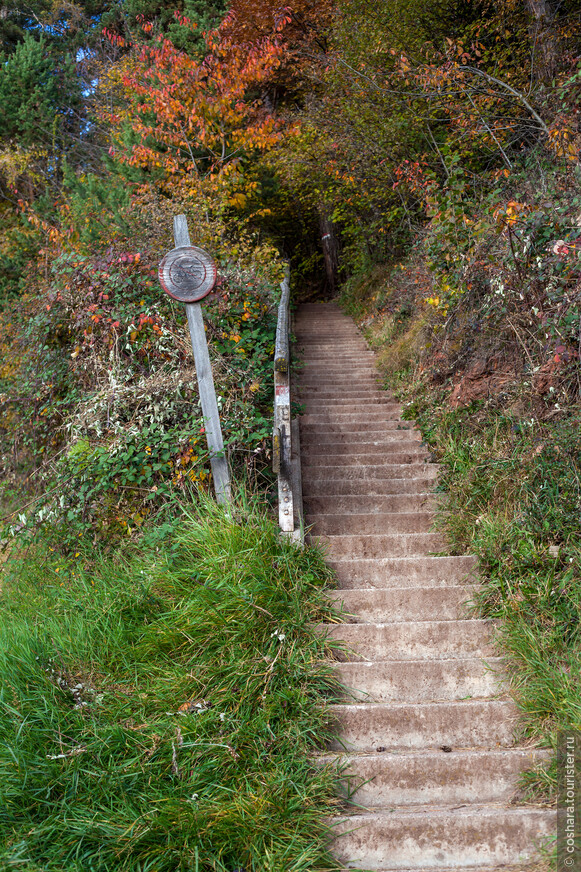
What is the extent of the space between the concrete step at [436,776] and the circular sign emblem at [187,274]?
332 cm

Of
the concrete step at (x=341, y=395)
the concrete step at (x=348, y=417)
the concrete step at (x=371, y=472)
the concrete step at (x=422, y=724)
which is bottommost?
the concrete step at (x=422, y=724)

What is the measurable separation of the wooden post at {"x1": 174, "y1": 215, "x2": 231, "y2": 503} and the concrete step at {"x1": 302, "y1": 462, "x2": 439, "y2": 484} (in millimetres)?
1436

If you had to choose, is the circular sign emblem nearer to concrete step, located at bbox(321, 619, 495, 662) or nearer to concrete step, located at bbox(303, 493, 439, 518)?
concrete step, located at bbox(303, 493, 439, 518)

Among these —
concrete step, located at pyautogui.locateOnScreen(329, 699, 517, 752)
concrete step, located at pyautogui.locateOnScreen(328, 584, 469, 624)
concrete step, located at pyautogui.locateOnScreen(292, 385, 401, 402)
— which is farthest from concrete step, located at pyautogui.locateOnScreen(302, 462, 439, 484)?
concrete step, located at pyautogui.locateOnScreen(329, 699, 517, 752)

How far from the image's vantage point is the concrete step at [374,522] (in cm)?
556

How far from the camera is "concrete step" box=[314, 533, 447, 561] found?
520 centimetres

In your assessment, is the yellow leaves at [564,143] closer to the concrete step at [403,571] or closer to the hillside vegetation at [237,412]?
the hillside vegetation at [237,412]

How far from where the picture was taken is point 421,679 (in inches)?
155

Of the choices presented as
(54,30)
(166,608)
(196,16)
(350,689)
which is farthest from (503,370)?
(54,30)

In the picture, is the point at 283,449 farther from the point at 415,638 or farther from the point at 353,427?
the point at 353,427

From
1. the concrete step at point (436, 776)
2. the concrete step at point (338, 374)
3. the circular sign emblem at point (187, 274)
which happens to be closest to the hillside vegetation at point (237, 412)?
the concrete step at point (436, 776)

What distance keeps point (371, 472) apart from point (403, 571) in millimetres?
1580

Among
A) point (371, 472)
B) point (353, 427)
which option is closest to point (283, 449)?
point (371, 472)

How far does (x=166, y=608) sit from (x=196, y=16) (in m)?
11.9
